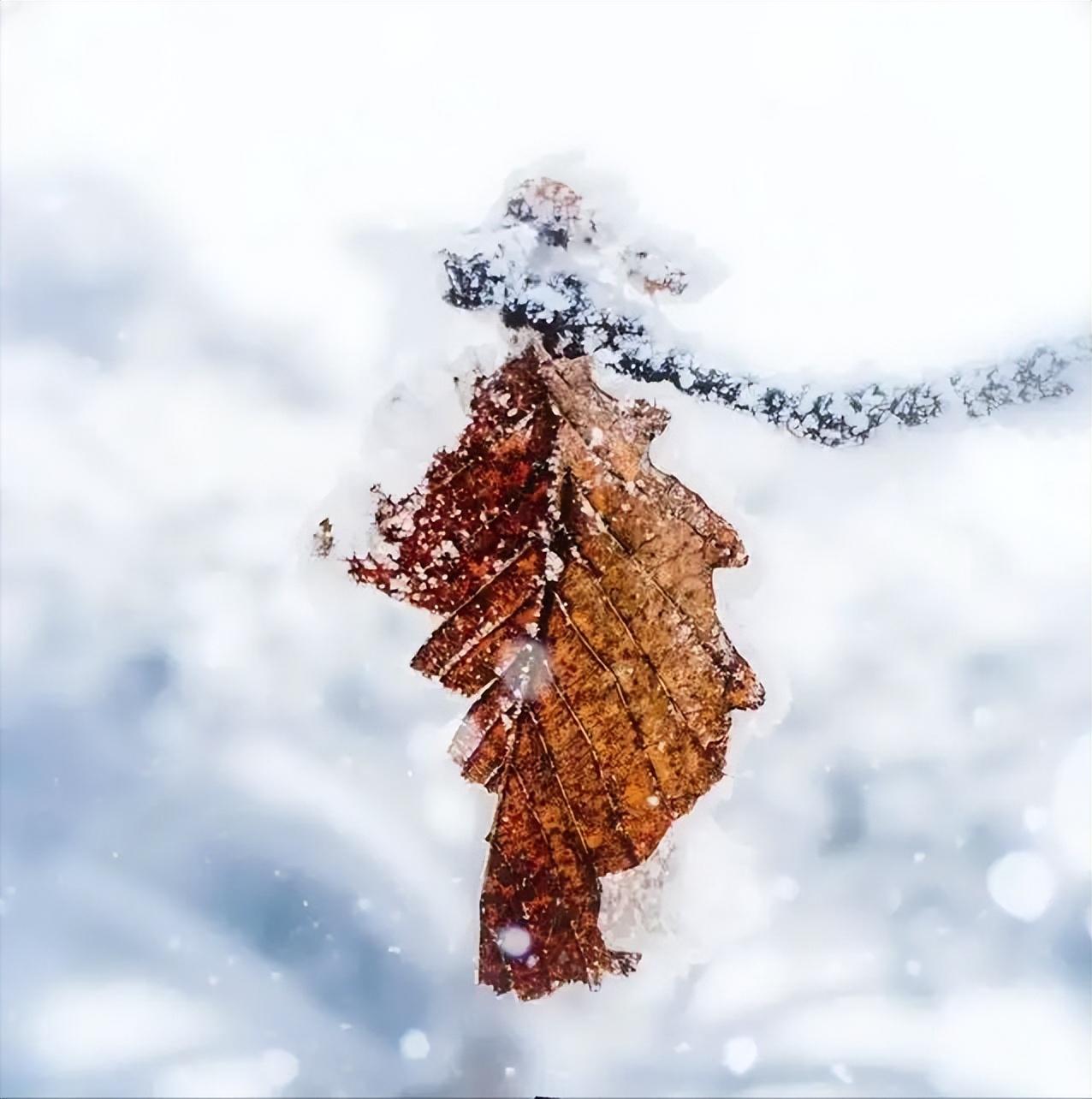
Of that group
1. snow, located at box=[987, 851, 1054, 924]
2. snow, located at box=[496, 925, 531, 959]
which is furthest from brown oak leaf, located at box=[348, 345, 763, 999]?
snow, located at box=[987, 851, 1054, 924]

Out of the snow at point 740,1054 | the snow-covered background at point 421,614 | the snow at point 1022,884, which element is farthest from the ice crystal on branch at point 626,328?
the snow at point 740,1054

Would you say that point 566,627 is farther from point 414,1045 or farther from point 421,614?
point 414,1045

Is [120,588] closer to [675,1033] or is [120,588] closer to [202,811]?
[202,811]

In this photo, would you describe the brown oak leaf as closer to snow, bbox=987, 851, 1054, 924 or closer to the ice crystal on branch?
the ice crystal on branch

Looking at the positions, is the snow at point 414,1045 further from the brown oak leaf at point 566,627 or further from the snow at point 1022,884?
the snow at point 1022,884

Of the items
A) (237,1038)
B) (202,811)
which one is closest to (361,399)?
(202,811)
